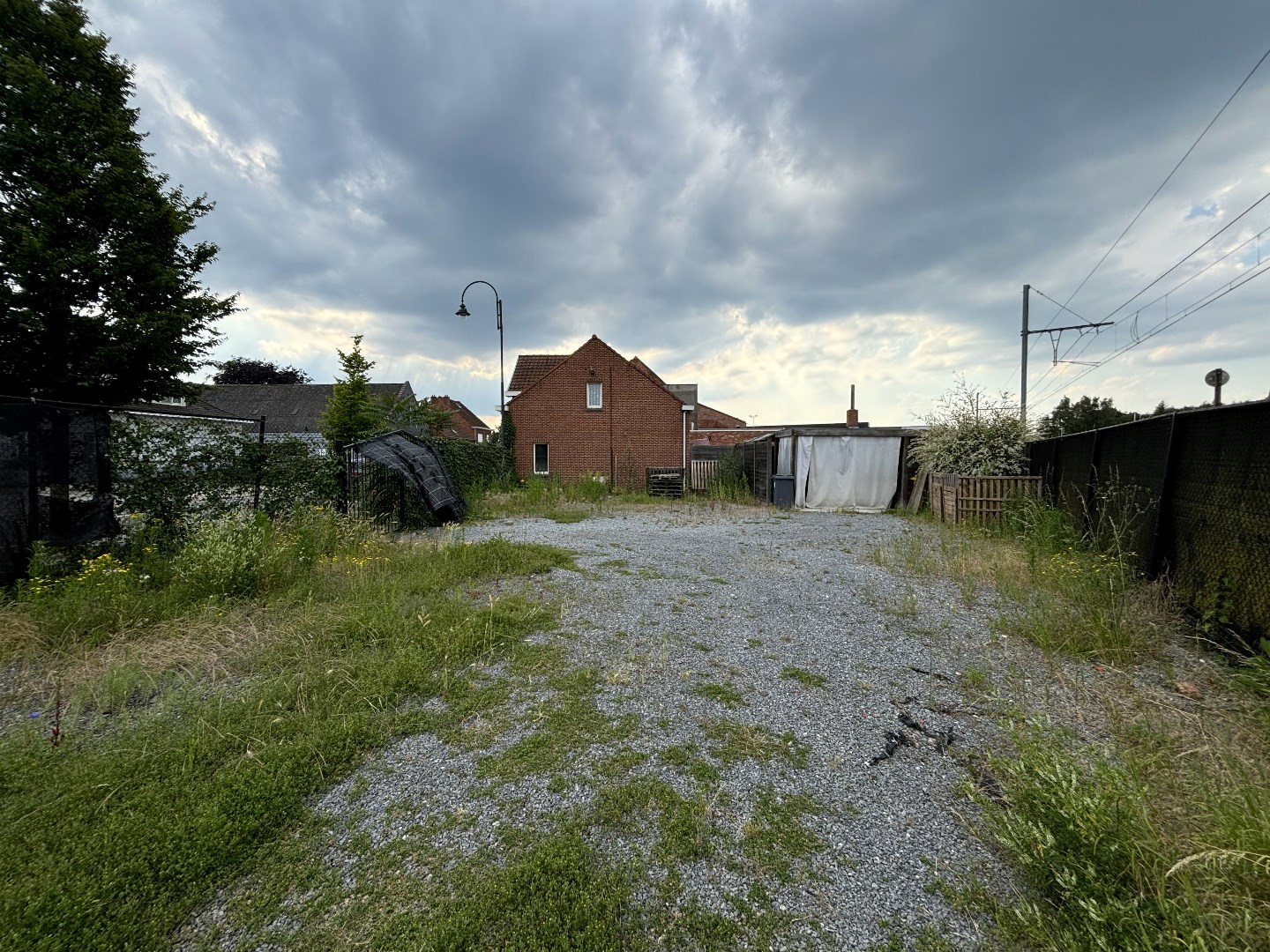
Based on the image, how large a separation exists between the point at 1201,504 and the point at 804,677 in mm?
3734

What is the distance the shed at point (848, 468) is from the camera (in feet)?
46.1

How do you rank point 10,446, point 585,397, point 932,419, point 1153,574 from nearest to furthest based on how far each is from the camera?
point 10,446
point 1153,574
point 932,419
point 585,397

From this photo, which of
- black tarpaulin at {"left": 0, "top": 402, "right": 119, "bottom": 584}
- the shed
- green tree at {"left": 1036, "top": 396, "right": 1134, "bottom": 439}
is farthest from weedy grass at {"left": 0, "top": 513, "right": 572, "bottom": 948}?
green tree at {"left": 1036, "top": 396, "right": 1134, "bottom": 439}

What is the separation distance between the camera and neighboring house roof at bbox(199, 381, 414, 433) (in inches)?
1244

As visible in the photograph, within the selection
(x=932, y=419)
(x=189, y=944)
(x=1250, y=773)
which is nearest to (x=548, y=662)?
(x=189, y=944)

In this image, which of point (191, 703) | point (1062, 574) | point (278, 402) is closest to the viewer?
point (191, 703)

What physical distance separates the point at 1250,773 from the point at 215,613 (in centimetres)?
621

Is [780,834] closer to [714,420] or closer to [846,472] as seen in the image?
[846,472]

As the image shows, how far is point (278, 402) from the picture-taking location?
1313 inches

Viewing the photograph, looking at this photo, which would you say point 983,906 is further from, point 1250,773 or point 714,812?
point 1250,773

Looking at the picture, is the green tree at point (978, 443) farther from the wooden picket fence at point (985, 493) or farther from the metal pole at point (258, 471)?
the metal pole at point (258, 471)

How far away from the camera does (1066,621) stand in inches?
152

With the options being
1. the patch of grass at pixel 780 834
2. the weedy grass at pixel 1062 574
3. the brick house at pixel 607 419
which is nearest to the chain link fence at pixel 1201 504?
the weedy grass at pixel 1062 574

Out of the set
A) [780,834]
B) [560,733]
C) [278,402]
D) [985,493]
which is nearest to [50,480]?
[560,733]
